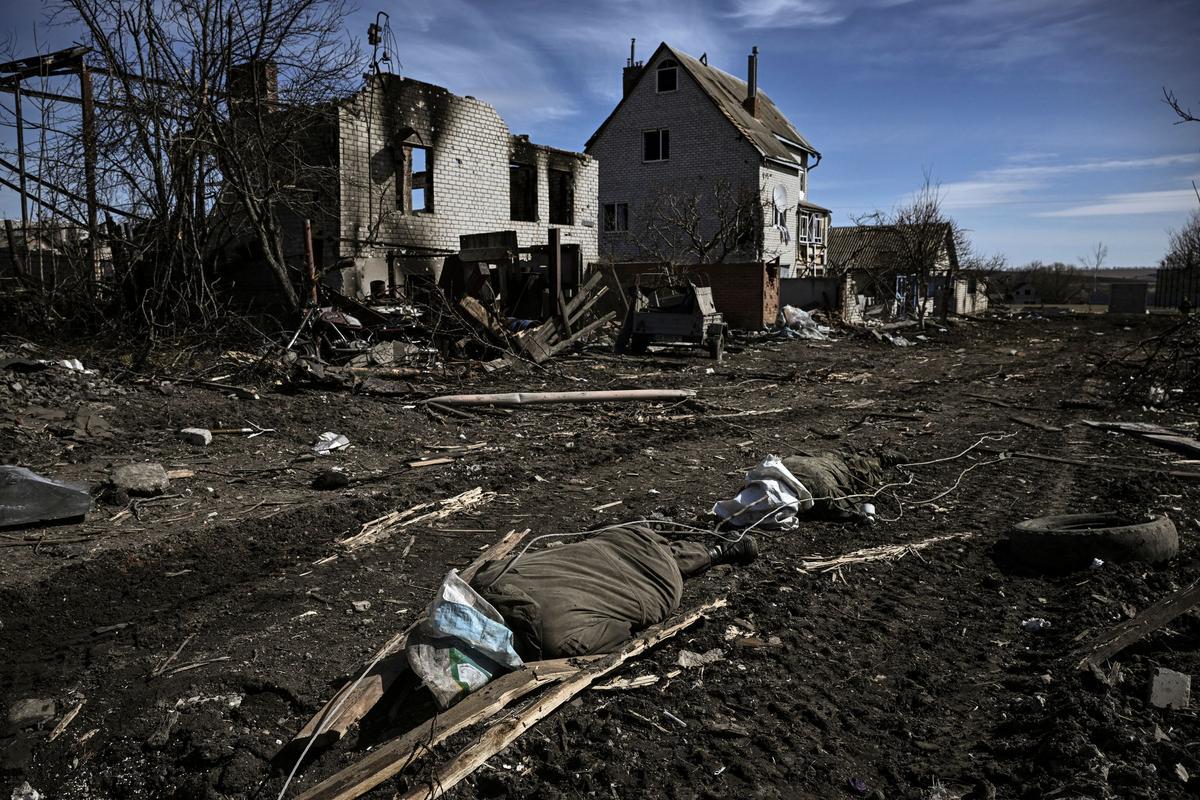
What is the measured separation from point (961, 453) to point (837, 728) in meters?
5.77

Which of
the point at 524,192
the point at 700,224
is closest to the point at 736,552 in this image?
the point at 524,192

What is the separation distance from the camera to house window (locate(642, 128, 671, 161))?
32375 millimetres

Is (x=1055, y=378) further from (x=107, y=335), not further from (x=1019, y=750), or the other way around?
(x=107, y=335)

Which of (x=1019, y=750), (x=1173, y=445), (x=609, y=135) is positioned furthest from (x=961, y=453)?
(x=609, y=135)

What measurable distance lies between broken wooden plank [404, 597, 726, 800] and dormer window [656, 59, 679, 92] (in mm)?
31676

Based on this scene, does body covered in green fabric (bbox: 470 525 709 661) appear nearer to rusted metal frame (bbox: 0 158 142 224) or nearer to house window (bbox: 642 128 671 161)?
rusted metal frame (bbox: 0 158 142 224)

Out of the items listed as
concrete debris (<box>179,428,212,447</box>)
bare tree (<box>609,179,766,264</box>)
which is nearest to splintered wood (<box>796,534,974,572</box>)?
concrete debris (<box>179,428,212,447</box>)

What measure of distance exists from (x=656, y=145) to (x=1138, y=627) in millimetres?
31553

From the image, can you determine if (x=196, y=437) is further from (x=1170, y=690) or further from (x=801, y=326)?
(x=801, y=326)

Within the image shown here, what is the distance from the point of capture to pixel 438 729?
9.24ft

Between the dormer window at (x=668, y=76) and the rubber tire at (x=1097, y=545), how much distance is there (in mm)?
30284

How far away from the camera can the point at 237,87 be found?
40.8 feet

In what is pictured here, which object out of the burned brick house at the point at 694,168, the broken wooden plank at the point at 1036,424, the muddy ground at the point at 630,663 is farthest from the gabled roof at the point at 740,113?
the muddy ground at the point at 630,663

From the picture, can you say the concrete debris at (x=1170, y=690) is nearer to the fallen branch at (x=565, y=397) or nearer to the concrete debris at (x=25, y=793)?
the concrete debris at (x=25, y=793)
